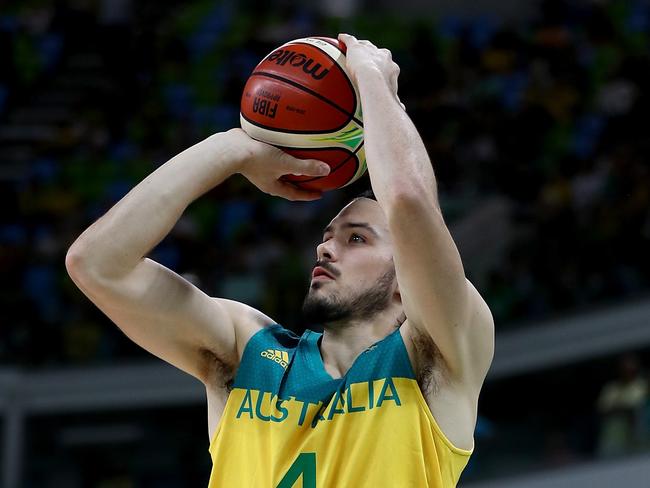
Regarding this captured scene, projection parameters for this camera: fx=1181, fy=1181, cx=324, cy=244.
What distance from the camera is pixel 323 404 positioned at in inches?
120

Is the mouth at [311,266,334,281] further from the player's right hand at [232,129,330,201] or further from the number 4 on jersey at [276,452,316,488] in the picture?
the number 4 on jersey at [276,452,316,488]

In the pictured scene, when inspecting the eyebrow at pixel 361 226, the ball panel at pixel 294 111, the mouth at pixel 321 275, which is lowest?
the mouth at pixel 321 275

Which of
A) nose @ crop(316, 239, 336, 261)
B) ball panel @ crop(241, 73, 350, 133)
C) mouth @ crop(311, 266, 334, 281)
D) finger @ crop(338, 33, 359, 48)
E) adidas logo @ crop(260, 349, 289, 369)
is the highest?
finger @ crop(338, 33, 359, 48)

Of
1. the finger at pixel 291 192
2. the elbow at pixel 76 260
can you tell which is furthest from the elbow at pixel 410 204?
the elbow at pixel 76 260

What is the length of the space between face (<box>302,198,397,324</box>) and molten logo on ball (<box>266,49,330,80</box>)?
383 millimetres

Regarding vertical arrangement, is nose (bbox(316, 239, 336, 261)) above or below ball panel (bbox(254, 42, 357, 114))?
below

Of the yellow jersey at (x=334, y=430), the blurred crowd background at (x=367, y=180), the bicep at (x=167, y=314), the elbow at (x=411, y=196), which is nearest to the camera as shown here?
the elbow at (x=411, y=196)

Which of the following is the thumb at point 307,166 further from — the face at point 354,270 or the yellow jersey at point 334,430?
the yellow jersey at point 334,430

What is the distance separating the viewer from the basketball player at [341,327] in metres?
2.88

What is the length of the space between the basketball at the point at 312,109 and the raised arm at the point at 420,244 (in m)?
0.18

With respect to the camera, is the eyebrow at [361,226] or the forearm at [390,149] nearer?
the forearm at [390,149]

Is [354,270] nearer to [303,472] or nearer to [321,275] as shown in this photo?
[321,275]

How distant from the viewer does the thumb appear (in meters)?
3.23

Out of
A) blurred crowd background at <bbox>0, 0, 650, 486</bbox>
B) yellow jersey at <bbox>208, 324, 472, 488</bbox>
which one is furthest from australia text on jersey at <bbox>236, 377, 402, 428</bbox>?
blurred crowd background at <bbox>0, 0, 650, 486</bbox>
